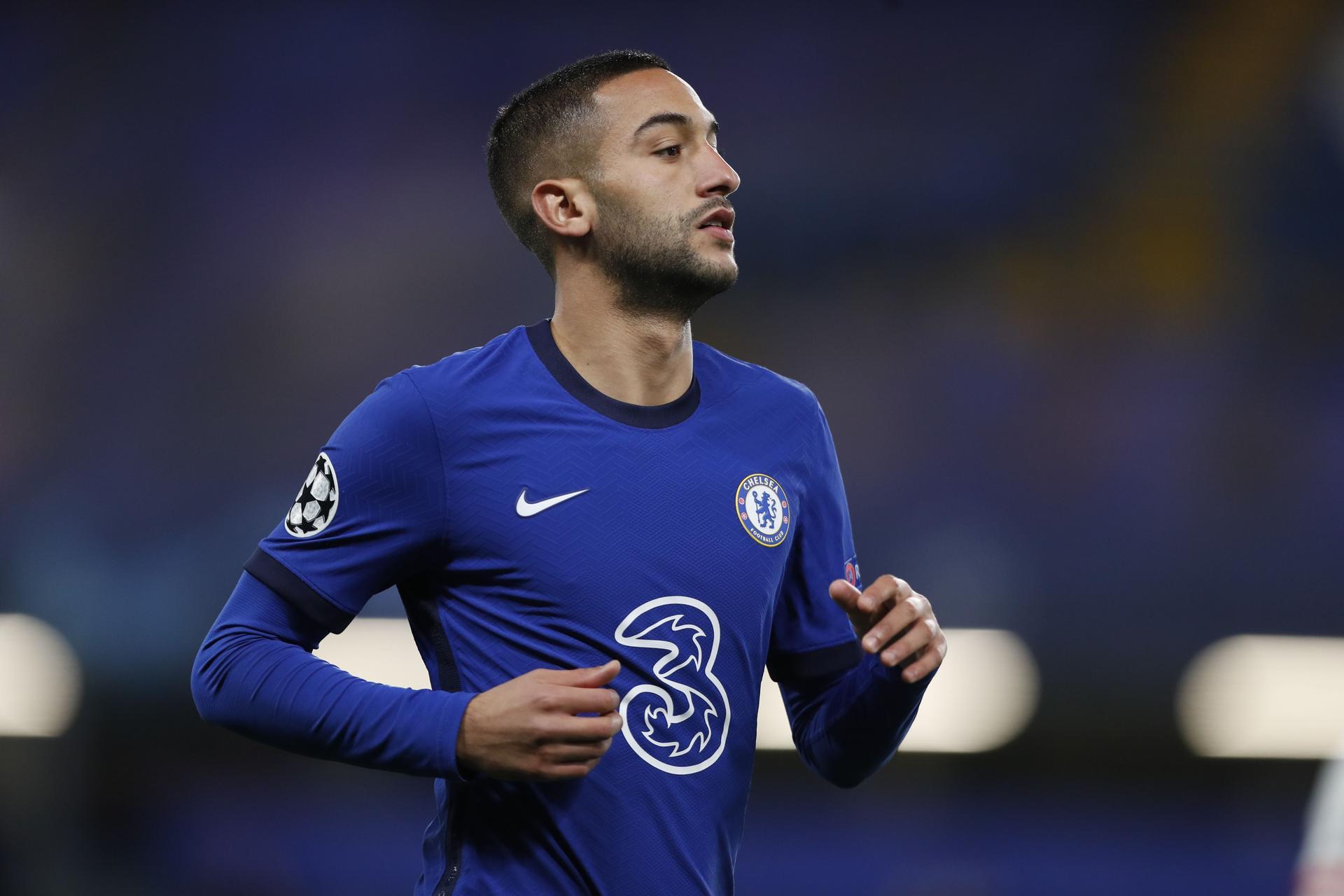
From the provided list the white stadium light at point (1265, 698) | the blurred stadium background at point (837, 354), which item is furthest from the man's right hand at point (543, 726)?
the white stadium light at point (1265, 698)

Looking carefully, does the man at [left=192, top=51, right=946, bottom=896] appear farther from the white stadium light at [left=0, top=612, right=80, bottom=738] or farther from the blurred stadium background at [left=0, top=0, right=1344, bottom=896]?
the white stadium light at [left=0, top=612, right=80, bottom=738]

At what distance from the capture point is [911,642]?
1.51 metres

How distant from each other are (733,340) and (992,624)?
1.38m

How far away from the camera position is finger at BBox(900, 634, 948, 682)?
1.54m

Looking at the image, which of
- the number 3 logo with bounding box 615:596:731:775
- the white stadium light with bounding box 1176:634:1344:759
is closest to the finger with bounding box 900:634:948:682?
the number 3 logo with bounding box 615:596:731:775

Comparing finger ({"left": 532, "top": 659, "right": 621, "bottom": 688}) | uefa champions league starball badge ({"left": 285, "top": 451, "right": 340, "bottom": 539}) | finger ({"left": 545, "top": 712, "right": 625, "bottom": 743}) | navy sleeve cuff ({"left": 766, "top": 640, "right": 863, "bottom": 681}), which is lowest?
finger ({"left": 545, "top": 712, "right": 625, "bottom": 743})

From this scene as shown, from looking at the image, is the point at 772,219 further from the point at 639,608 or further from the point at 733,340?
the point at 639,608

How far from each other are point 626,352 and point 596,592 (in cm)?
36

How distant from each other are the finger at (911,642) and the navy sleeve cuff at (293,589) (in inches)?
24.6

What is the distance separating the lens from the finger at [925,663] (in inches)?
60.8

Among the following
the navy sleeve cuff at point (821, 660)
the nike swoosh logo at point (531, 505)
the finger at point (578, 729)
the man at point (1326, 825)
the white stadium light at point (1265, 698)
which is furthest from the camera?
the white stadium light at point (1265, 698)

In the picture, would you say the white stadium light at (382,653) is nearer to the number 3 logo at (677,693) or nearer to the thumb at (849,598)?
the number 3 logo at (677,693)

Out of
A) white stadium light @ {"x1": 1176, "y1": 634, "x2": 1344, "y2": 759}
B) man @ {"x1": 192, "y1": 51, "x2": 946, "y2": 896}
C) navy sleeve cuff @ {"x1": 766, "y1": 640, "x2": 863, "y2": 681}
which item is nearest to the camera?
man @ {"x1": 192, "y1": 51, "x2": 946, "y2": 896}

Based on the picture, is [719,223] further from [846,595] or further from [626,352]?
[846,595]
